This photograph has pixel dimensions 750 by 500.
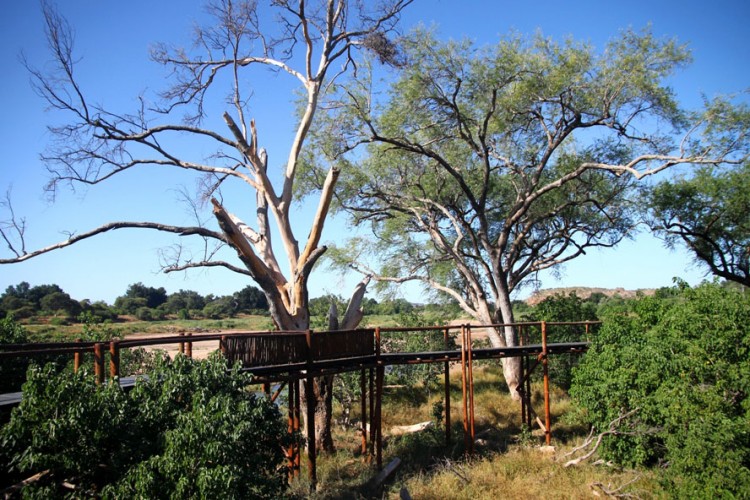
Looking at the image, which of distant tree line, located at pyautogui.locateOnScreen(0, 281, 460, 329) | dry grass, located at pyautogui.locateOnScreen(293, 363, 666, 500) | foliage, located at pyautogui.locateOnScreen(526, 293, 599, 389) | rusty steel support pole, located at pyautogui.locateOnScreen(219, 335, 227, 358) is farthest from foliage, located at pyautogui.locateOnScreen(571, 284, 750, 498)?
distant tree line, located at pyautogui.locateOnScreen(0, 281, 460, 329)

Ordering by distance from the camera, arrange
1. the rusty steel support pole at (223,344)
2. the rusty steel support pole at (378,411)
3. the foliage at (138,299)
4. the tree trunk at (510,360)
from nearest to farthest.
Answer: the rusty steel support pole at (223,344) → the rusty steel support pole at (378,411) → the tree trunk at (510,360) → the foliage at (138,299)

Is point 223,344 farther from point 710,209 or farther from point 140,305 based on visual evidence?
point 140,305

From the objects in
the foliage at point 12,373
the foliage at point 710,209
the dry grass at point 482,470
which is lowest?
the dry grass at point 482,470

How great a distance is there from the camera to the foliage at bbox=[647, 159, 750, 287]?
83.4 feet

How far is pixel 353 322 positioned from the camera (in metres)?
17.3

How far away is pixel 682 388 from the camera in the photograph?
519 inches

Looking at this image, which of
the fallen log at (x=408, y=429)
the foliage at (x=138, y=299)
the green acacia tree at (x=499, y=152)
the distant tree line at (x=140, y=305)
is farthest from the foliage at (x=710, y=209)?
the foliage at (x=138, y=299)

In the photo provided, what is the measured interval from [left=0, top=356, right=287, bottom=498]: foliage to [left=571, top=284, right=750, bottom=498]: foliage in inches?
331

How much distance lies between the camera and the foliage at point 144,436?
721cm

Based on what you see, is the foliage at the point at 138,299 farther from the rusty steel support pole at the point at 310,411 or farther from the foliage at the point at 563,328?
the rusty steel support pole at the point at 310,411

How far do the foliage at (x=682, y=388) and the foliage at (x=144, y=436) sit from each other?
8.40 metres

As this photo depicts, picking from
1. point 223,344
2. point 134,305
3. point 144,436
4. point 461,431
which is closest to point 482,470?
point 461,431

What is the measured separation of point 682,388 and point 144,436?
35.6 feet

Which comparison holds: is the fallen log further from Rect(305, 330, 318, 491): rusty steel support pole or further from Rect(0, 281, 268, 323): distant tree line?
Rect(0, 281, 268, 323): distant tree line
